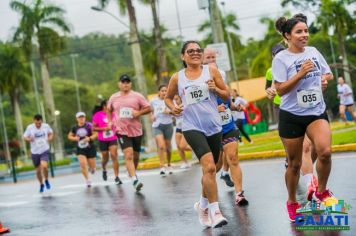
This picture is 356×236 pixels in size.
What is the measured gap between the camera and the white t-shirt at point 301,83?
6.01 metres

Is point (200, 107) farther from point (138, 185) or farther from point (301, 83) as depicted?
point (138, 185)

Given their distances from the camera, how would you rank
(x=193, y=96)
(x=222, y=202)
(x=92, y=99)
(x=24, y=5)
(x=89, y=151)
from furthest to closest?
(x=92, y=99) < (x=24, y=5) < (x=89, y=151) < (x=222, y=202) < (x=193, y=96)

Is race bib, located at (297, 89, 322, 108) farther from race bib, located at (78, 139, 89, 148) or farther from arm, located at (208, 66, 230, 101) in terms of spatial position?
race bib, located at (78, 139, 89, 148)

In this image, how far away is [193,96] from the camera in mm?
6840

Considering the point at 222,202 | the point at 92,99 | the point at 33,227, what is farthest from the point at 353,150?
the point at 92,99

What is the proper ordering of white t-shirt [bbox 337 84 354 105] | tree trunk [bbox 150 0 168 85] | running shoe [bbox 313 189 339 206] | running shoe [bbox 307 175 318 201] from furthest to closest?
1. tree trunk [bbox 150 0 168 85]
2. white t-shirt [bbox 337 84 354 105]
3. running shoe [bbox 307 175 318 201]
4. running shoe [bbox 313 189 339 206]

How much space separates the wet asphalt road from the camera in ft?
22.9

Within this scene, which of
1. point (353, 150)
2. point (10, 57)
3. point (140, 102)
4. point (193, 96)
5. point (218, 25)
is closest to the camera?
point (193, 96)

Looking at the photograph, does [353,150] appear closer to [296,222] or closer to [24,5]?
[296,222]

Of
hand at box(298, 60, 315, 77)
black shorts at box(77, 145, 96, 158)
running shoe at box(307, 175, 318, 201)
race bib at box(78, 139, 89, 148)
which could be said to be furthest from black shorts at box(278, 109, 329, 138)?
black shorts at box(77, 145, 96, 158)

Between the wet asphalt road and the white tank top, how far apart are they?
107cm

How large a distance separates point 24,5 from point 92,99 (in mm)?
48327

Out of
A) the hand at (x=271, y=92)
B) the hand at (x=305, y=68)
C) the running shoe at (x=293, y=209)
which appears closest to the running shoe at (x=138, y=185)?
the hand at (x=271, y=92)

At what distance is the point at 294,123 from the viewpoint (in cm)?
611
